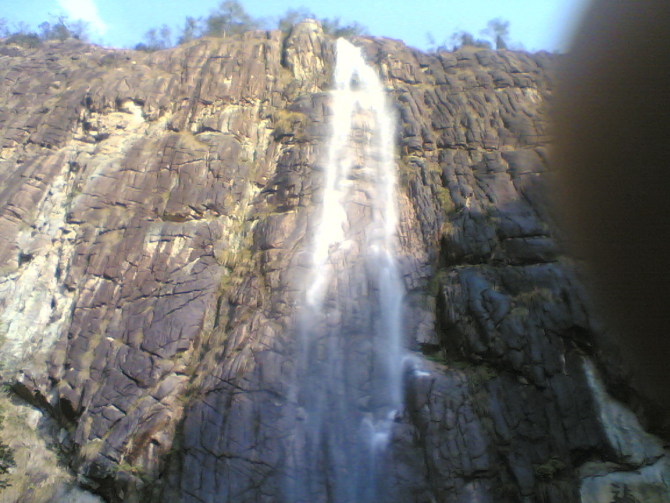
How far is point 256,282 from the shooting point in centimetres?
1440

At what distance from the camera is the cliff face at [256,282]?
36.1ft

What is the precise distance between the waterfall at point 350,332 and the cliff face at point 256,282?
1.39 feet

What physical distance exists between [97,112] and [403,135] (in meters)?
13.6

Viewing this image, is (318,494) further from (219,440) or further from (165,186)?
(165,186)

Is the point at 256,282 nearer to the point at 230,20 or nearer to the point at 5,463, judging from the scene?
the point at 5,463

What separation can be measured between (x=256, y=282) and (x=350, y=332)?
3.45 meters

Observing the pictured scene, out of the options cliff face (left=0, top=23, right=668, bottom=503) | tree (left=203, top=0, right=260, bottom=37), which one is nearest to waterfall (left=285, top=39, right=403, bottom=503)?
cliff face (left=0, top=23, right=668, bottom=503)

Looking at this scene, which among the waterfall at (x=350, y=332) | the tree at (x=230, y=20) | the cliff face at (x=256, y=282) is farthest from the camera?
the tree at (x=230, y=20)

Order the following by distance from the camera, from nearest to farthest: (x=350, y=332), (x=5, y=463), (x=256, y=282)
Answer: (x=5, y=463) < (x=350, y=332) < (x=256, y=282)

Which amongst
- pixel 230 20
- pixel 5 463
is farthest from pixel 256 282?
pixel 230 20

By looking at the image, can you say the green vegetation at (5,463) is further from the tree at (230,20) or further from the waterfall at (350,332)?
the tree at (230,20)

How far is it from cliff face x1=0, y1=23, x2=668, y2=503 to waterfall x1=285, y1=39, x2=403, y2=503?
42 cm

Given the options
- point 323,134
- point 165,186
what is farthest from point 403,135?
point 165,186

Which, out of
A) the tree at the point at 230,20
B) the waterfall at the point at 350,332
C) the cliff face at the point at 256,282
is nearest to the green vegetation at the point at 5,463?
the cliff face at the point at 256,282
